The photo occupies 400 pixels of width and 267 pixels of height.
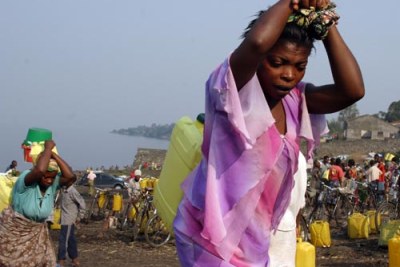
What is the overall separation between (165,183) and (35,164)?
278 centimetres

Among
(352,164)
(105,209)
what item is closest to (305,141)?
(105,209)

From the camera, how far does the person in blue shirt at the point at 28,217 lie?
18.7ft

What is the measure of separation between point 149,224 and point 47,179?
21.0 ft

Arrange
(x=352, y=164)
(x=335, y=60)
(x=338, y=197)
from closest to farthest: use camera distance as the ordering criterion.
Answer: (x=335, y=60), (x=338, y=197), (x=352, y=164)

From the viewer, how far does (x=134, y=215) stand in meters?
13.7

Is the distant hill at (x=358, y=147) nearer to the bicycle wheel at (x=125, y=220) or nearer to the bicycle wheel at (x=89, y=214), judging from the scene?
the bicycle wheel at (x=89, y=214)

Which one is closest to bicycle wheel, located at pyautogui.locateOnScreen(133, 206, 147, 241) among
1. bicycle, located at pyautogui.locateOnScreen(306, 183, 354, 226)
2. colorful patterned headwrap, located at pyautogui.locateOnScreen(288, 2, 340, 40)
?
bicycle, located at pyautogui.locateOnScreen(306, 183, 354, 226)

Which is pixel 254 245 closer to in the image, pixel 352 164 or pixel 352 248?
pixel 352 248

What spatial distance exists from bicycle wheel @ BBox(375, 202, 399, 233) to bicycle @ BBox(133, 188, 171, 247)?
3871mm

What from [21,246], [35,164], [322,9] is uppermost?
[322,9]

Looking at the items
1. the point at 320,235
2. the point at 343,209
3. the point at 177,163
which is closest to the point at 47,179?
the point at 177,163

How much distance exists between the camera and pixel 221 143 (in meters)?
2.50

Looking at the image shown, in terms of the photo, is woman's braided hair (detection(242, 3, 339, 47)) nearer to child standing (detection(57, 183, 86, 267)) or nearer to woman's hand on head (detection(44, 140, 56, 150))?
woman's hand on head (detection(44, 140, 56, 150))

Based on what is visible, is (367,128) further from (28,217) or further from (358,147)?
(28,217)
